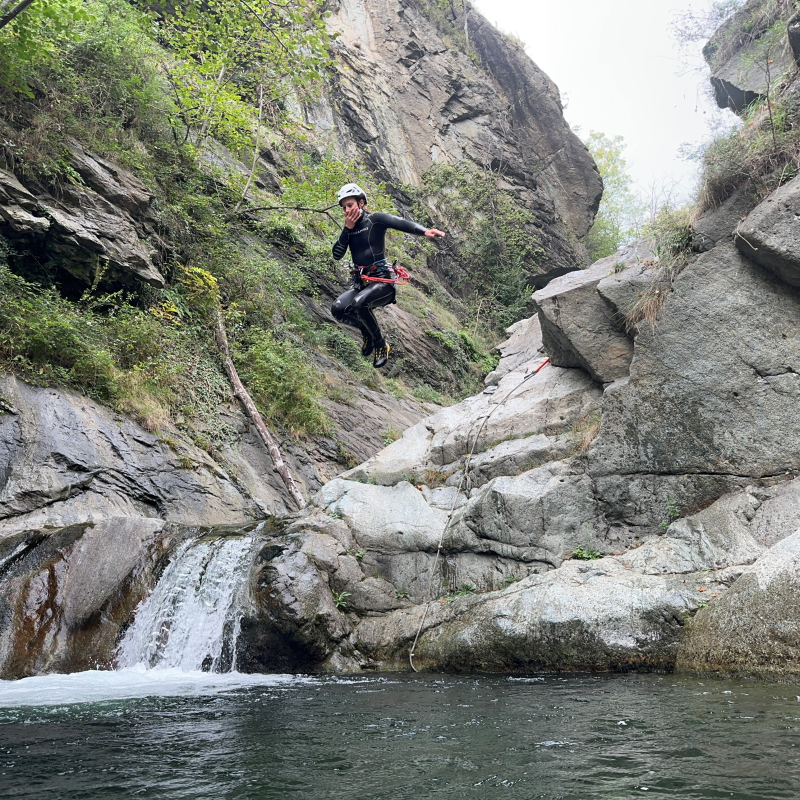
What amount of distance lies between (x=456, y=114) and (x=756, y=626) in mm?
28671

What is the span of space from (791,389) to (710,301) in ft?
4.85

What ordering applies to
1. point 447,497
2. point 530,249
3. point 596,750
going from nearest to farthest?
point 596,750 < point 447,497 < point 530,249

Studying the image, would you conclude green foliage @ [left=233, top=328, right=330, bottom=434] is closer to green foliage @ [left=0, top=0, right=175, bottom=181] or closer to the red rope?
green foliage @ [left=0, top=0, right=175, bottom=181]

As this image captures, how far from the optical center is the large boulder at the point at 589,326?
903 cm

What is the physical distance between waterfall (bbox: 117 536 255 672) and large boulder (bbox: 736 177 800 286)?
773cm

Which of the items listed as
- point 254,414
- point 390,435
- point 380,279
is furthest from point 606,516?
point 390,435

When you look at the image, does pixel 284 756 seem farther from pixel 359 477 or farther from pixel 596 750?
pixel 359 477

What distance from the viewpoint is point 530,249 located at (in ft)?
84.7

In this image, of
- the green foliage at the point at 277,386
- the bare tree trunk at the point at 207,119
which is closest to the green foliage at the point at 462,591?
the green foliage at the point at 277,386

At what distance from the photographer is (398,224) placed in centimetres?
745

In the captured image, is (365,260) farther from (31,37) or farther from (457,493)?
(31,37)

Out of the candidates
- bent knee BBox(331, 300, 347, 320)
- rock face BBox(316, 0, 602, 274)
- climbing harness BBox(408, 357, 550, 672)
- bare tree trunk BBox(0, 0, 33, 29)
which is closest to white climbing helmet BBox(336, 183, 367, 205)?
bent knee BBox(331, 300, 347, 320)

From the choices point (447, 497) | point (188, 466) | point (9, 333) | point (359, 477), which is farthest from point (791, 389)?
point (9, 333)

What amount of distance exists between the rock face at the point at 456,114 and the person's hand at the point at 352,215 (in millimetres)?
18255
